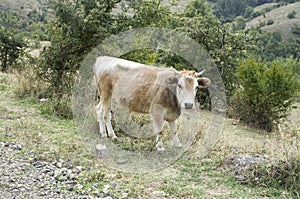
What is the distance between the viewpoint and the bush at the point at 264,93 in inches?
468

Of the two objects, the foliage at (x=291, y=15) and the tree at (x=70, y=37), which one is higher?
the foliage at (x=291, y=15)

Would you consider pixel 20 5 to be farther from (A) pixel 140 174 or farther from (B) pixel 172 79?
(A) pixel 140 174

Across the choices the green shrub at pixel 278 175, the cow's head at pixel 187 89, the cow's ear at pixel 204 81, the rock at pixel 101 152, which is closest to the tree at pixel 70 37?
the rock at pixel 101 152

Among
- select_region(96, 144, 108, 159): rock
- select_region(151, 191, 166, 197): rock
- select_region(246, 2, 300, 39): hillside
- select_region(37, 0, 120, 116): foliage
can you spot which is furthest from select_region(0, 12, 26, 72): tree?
select_region(246, 2, 300, 39): hillside

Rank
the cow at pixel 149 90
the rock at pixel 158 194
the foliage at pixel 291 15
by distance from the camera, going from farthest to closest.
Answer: the foliage at pixel 291 15
the cow at pixel 149 90
the rock at pixel 158 194

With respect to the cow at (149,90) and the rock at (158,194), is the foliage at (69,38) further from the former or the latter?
the rock at (158,194)

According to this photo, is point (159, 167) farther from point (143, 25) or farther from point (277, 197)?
point (143, 25)

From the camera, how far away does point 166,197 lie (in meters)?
4.87

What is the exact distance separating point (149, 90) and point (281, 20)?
95.3 meters

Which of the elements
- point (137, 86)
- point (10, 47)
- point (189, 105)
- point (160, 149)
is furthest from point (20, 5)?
point (189, 105)

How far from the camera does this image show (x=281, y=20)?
93875mm

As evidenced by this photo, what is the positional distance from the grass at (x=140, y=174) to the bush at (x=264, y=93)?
5.01 meters

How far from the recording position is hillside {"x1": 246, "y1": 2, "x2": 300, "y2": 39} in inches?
3402

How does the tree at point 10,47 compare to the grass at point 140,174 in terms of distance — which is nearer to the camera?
the grass at point 140,174
